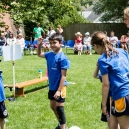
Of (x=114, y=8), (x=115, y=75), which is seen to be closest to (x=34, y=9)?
(x=114, y=8)

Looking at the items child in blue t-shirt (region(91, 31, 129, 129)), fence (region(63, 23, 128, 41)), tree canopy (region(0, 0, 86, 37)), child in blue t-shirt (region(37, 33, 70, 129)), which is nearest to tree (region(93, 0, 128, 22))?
fence (region(63, 23, 128, 41))

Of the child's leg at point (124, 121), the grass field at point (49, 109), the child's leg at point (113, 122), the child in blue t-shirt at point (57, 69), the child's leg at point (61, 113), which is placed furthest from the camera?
the grass field at point (49, 109)

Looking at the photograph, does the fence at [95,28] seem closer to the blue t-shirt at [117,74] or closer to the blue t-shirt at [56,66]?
the blue t-shirt at [56,66]

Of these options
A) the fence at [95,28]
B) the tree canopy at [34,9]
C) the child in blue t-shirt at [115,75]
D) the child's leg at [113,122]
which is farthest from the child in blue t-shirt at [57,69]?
the fence at [95,28]

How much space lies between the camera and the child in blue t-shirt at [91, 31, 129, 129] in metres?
4.43

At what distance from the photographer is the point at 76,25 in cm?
3672

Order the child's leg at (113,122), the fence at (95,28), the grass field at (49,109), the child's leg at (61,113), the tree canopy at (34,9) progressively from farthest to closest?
the fence at (95,28)
the tree canopy at (34,9)
the grass field at (49,109)
the child's leg at (61,113)
the child's leg at (113,122)

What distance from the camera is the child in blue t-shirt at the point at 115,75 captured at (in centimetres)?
443

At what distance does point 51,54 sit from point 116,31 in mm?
31536

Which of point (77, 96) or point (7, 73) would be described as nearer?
point (77, 96)

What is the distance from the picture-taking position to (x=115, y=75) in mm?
4488

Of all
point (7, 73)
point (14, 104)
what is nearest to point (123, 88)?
point (14, 104)

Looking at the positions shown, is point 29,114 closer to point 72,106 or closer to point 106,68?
point 72,106

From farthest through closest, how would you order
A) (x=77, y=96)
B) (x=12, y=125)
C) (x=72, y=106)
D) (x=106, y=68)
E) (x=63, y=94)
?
(x=77, y=96), (x=72, y=106), (x=12, y=125), (x=63, y=94), (x=106, y=68)
